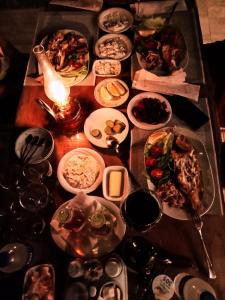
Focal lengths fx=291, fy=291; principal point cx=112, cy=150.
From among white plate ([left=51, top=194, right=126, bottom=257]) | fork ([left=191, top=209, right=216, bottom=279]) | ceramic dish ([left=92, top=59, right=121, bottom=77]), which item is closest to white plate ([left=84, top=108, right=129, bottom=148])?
ceramic dish ([left=92, top=59, right=121, bottom=77])

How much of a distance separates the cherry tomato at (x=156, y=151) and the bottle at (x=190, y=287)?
28.9 inches

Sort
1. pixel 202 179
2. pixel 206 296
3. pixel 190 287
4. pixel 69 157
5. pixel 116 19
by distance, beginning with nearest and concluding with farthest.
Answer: pixel 206 296, pixel 190 287, pixel 202 179, pixel 69 157, pixel 116 19

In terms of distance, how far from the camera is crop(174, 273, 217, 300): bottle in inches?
60.2

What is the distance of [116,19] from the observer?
2.63 meters

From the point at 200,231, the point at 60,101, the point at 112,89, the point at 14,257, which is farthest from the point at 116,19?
the point at 14,257

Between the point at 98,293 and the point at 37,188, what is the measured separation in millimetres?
737

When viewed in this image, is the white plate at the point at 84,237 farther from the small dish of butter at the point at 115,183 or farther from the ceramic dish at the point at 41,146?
the ceramic dish at the point at 41,146

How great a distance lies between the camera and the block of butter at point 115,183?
186 centimetres

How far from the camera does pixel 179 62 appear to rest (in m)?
2.32

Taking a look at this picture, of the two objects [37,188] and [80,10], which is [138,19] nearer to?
[80,10]

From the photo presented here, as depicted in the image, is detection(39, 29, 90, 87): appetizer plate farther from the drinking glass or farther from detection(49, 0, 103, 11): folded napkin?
the drinking glass

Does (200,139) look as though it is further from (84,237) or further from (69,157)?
(84,237)

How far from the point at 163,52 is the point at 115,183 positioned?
3.88 ft

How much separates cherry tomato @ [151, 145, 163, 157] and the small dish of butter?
0.22 m
